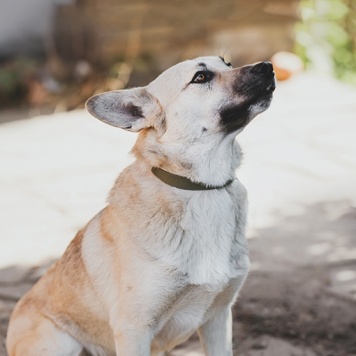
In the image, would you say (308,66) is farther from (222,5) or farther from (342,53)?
(222,5)

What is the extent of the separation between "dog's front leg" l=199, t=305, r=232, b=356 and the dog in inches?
1.7

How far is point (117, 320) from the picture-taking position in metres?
2.88

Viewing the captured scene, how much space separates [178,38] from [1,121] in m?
2.96

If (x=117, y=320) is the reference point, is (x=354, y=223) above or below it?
below

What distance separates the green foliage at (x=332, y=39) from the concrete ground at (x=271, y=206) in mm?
695

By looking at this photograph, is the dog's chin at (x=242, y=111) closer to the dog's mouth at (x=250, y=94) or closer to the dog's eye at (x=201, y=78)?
the dog's mouth at (x=250, y=94)

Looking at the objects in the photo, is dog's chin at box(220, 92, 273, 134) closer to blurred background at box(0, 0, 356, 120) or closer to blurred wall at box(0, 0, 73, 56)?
blurred background at box(0, 0, 356, 120)

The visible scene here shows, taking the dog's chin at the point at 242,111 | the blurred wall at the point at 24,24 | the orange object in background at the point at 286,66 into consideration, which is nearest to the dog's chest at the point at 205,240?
the dog's chin at the point at 242,111

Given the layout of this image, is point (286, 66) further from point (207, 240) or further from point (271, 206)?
→ point (207, 240)

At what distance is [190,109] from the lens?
9.87 ft

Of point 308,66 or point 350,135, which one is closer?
point 350,135

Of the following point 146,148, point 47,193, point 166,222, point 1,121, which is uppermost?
point 146,148

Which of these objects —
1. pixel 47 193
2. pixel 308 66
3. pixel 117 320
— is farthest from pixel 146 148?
pixel 308 66

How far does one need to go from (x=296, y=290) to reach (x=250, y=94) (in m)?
1.55
